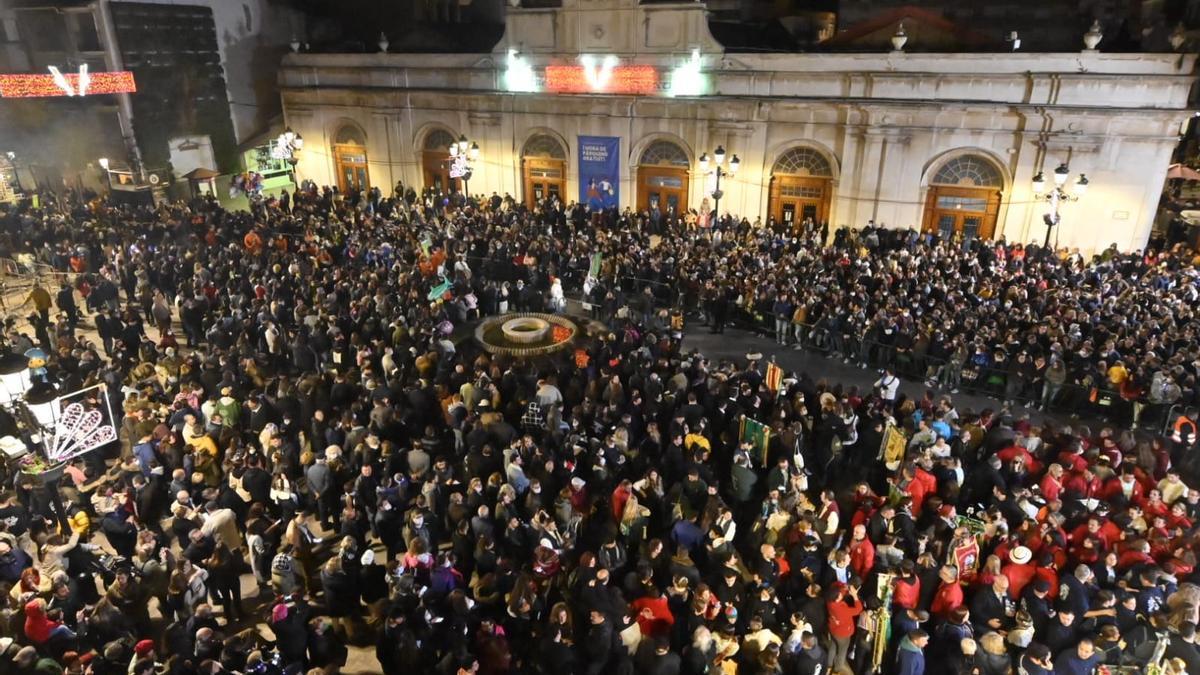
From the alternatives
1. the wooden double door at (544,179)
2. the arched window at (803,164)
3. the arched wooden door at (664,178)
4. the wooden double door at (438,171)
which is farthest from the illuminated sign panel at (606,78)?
the wooden double door at (438,171)

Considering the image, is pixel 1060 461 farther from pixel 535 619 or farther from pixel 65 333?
pixel 65 333

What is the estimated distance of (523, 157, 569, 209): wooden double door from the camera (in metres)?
30.3

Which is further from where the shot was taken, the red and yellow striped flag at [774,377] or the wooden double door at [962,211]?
the wooden double door at [962,211]

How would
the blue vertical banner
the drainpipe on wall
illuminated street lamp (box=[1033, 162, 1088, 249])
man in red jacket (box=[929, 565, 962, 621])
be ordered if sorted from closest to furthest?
man in red jacket (box=[929, 565, 962, 621]) → illuminated street lamp (box=[1033, 162, 1088, 249]) → the blue vertical banner → the drainpipe on wall

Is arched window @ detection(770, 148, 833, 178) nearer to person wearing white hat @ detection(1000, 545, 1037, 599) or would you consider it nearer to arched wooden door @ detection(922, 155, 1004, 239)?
arched wooden door @ detection(922, 155, 1004, 239)

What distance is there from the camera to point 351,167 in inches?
1359

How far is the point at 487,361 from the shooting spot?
14.2 metres

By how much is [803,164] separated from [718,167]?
3712 millimetres

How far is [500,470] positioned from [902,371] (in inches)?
388

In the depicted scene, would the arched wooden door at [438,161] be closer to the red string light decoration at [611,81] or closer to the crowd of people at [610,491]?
the red string light decoration at [611,81]

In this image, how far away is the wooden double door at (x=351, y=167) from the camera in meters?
34.1

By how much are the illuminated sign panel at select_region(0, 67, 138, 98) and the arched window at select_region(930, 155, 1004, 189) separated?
31.7 meters

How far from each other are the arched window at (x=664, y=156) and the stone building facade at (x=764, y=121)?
0.08 meters

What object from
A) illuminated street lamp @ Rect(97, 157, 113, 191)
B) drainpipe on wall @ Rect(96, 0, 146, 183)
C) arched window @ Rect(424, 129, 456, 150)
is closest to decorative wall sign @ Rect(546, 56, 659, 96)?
arched window @ Rect(424, 129, 456, 150)
